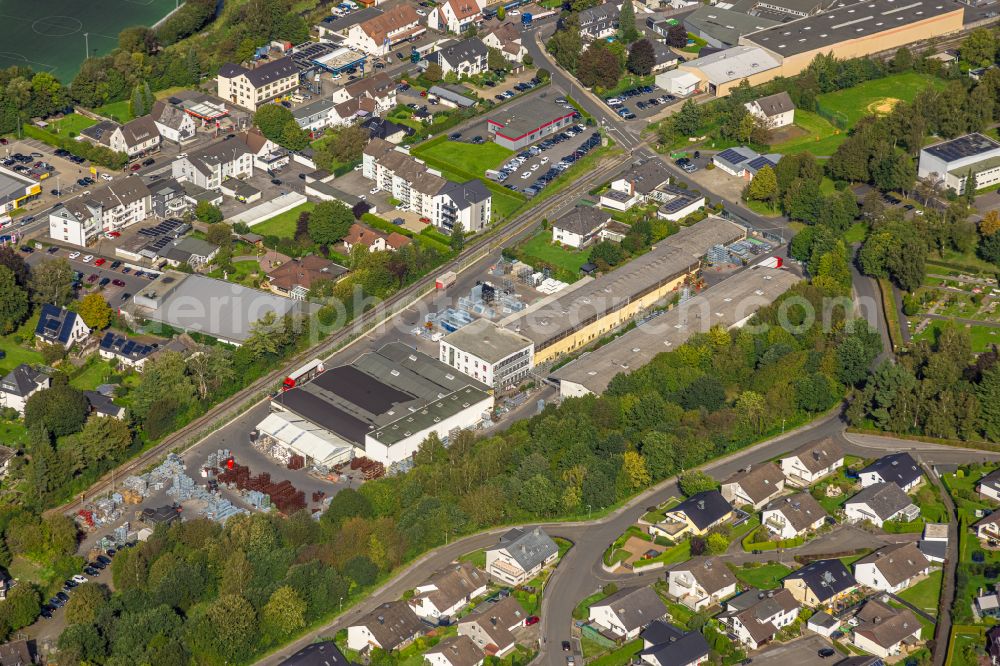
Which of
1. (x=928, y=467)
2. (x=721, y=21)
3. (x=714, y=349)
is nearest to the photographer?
(x=928, y=467)

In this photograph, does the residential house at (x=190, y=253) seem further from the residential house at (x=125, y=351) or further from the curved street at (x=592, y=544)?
the curved street at (x=592, y=544)

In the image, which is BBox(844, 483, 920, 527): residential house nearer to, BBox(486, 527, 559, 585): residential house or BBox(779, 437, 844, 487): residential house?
BBox(779, 437, 844, 487): residential house

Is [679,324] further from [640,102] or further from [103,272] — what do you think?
[103,272]

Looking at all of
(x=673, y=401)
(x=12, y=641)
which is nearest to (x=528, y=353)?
(x=673, y=401)

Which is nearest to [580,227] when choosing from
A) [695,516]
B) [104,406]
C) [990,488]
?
[695,516]

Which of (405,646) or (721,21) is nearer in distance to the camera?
(405,646)

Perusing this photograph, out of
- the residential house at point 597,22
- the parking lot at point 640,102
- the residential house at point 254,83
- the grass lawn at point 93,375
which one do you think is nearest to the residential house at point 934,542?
the grass lawn at point 93,375

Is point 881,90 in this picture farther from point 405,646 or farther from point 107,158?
point 405,646
